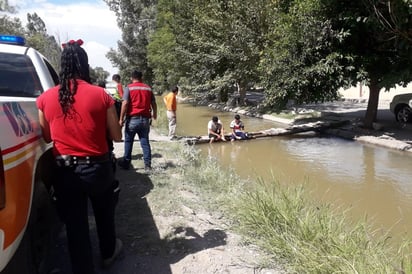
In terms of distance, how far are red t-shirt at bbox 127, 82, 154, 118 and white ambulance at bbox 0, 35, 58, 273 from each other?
9.72 feet

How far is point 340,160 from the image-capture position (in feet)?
34.0

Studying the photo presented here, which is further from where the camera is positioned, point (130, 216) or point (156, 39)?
point (156, 39)

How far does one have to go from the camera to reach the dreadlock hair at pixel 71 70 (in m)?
2.88

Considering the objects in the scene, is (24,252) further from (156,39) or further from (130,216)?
(156,39)

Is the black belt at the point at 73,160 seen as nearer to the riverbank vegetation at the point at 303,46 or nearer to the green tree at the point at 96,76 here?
the green tree at the point at 96,76

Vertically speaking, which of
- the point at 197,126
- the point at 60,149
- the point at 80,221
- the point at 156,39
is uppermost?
the point at 156,39

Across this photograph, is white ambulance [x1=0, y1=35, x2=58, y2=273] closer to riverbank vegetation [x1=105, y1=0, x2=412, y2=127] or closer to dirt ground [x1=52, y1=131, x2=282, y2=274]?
dirt ground [x1=52, y1=131, x2=282, y2=274]

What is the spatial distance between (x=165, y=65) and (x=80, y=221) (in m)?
32.0

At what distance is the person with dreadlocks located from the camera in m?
2.90

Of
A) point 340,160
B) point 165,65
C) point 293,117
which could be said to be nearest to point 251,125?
point 293,117

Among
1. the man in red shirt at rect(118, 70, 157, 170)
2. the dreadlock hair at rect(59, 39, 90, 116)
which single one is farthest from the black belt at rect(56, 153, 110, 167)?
the man in red shirt at rect(118, 70, 157, 170)

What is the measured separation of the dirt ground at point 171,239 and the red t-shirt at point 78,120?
126cm

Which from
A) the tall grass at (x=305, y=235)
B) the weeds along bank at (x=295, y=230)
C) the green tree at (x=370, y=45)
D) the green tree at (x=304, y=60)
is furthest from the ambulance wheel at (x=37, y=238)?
the green tree at (x=304, y=60)

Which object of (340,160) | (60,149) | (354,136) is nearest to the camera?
(60,149)
